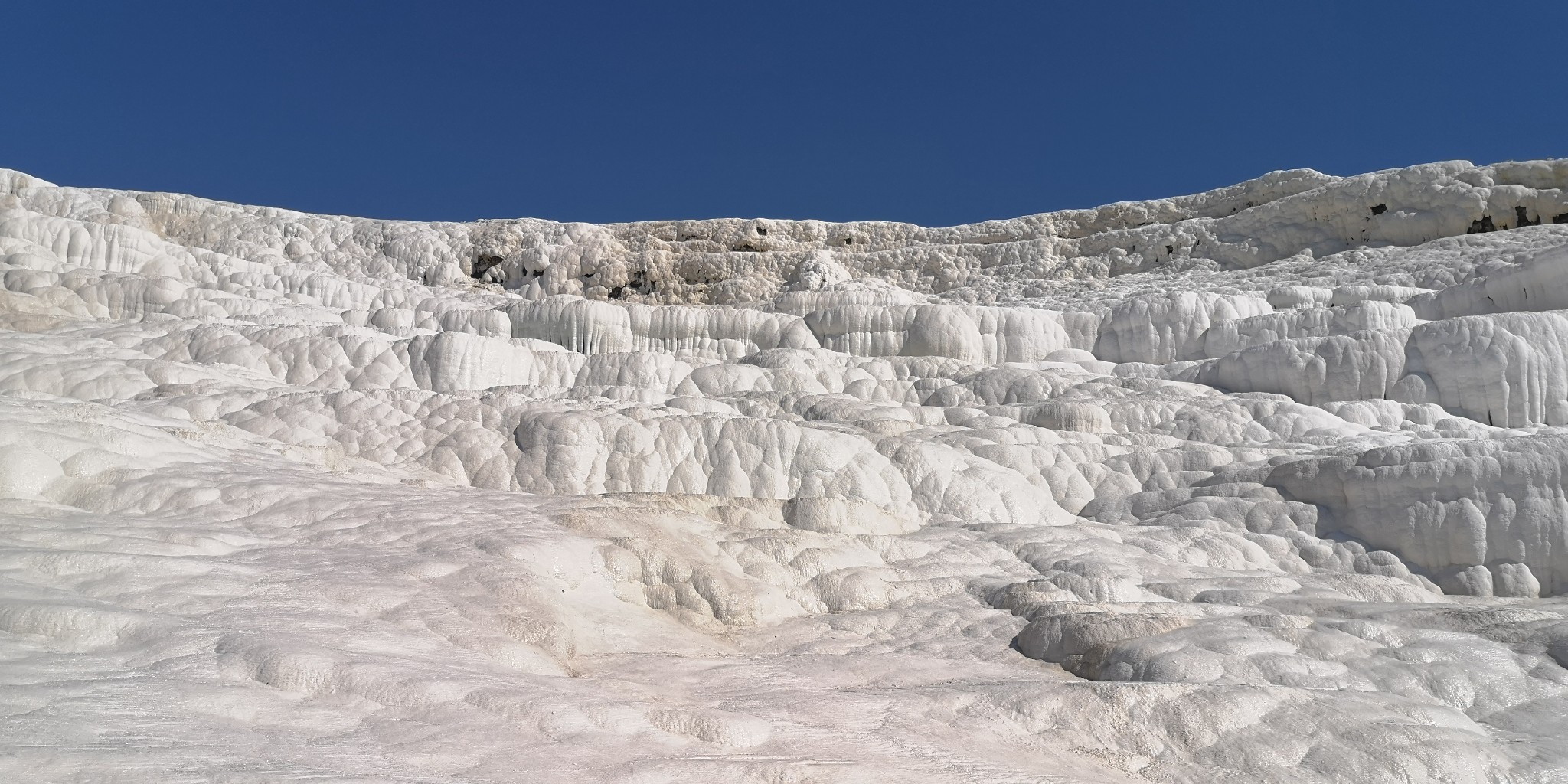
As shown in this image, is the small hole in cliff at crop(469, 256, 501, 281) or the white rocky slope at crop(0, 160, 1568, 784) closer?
the white rocky slope at crop(0, 160, 1568, 784)

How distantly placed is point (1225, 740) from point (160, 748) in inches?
161

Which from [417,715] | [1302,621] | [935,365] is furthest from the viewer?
[935,365]

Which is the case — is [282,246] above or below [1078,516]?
above

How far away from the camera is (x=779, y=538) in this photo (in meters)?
7.40

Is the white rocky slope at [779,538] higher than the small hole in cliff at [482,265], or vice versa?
the small hole in cliff at [482,265]

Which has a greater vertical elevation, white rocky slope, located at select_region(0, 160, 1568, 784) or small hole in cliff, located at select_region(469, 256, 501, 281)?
small hole in cliff, located at select_region(469, 256, 501, 281)

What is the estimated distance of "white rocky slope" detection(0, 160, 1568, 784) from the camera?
3629mm

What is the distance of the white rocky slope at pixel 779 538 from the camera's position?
11.9ft

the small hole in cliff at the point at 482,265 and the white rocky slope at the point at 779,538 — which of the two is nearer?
the white rocky slope at the point at 779,538

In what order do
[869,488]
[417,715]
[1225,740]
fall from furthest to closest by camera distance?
[869,488]
[1225,740]
[417,715]

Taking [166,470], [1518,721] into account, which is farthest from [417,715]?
[1518,721]

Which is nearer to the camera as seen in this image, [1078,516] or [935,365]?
[1078,516]

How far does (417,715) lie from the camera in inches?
136

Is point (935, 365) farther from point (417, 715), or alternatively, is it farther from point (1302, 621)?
point (417, 715)
